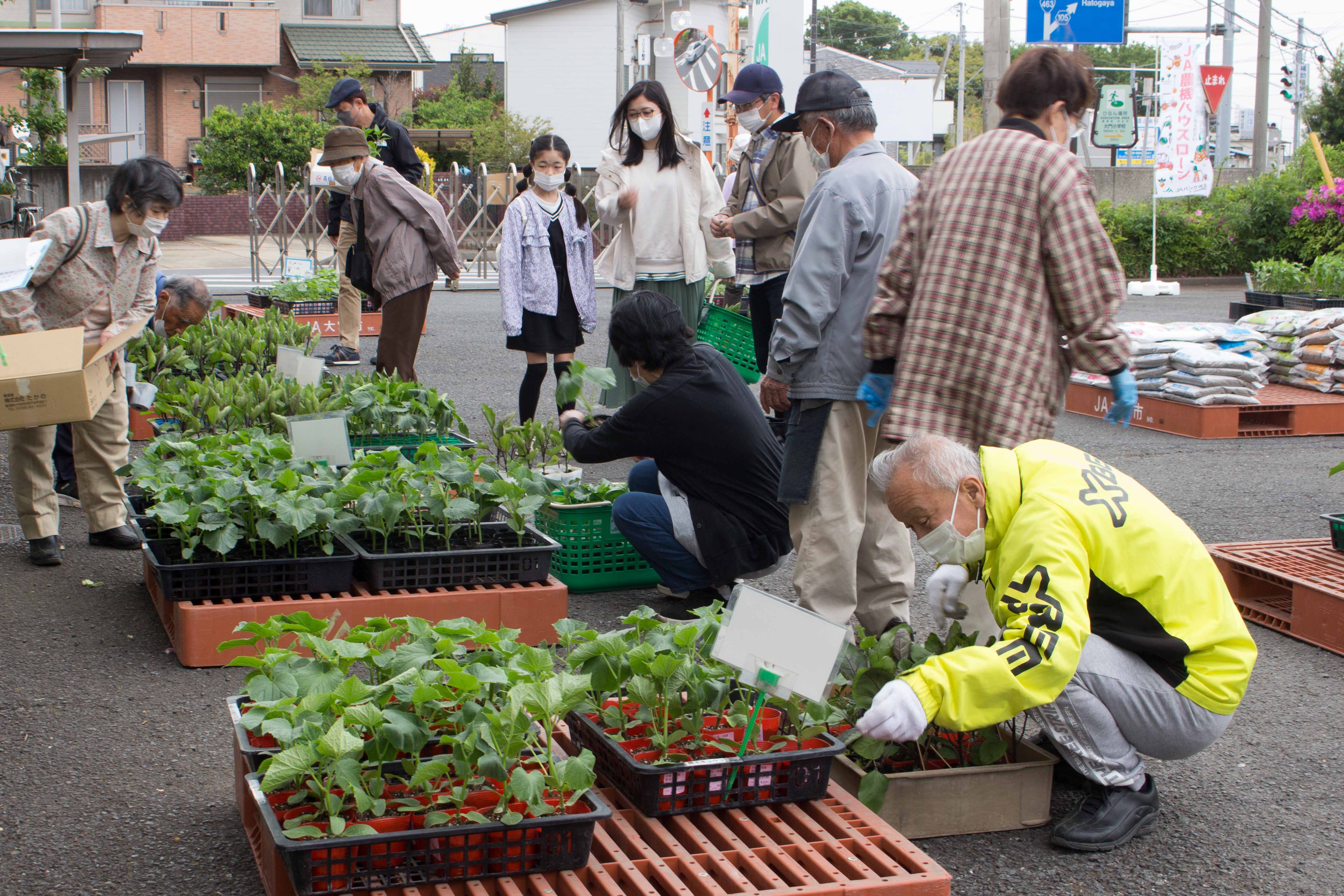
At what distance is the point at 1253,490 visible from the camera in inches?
263

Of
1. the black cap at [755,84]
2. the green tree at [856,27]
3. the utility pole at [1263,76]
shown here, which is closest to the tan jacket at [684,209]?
the black cap at [755,84]

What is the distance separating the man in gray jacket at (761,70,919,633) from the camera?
368cm

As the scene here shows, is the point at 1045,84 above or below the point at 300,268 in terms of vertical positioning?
above

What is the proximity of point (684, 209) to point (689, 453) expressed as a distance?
246cm

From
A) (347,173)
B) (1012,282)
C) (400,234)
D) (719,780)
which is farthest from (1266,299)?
(719,780)

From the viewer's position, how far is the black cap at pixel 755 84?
5996 mm

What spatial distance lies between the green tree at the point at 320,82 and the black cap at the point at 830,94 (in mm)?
28502

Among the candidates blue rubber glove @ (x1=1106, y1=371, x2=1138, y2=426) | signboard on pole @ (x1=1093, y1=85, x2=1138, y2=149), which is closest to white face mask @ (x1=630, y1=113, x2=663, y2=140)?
blue rubber glove @ (x1=1106, y1=371, x2=1138, y2=426)

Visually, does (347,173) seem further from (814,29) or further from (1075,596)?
(814,29)

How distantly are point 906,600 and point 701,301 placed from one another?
9.91ft

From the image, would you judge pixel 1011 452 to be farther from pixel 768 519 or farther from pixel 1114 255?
pixel 768 519

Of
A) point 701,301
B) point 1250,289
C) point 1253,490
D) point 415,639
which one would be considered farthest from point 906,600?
point 1250,289

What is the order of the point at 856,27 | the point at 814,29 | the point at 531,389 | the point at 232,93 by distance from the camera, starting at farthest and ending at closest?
the point at 856,27 → the point at 232,93 → the point at 814,29 → the point at 531,389

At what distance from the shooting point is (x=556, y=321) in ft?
21.8
